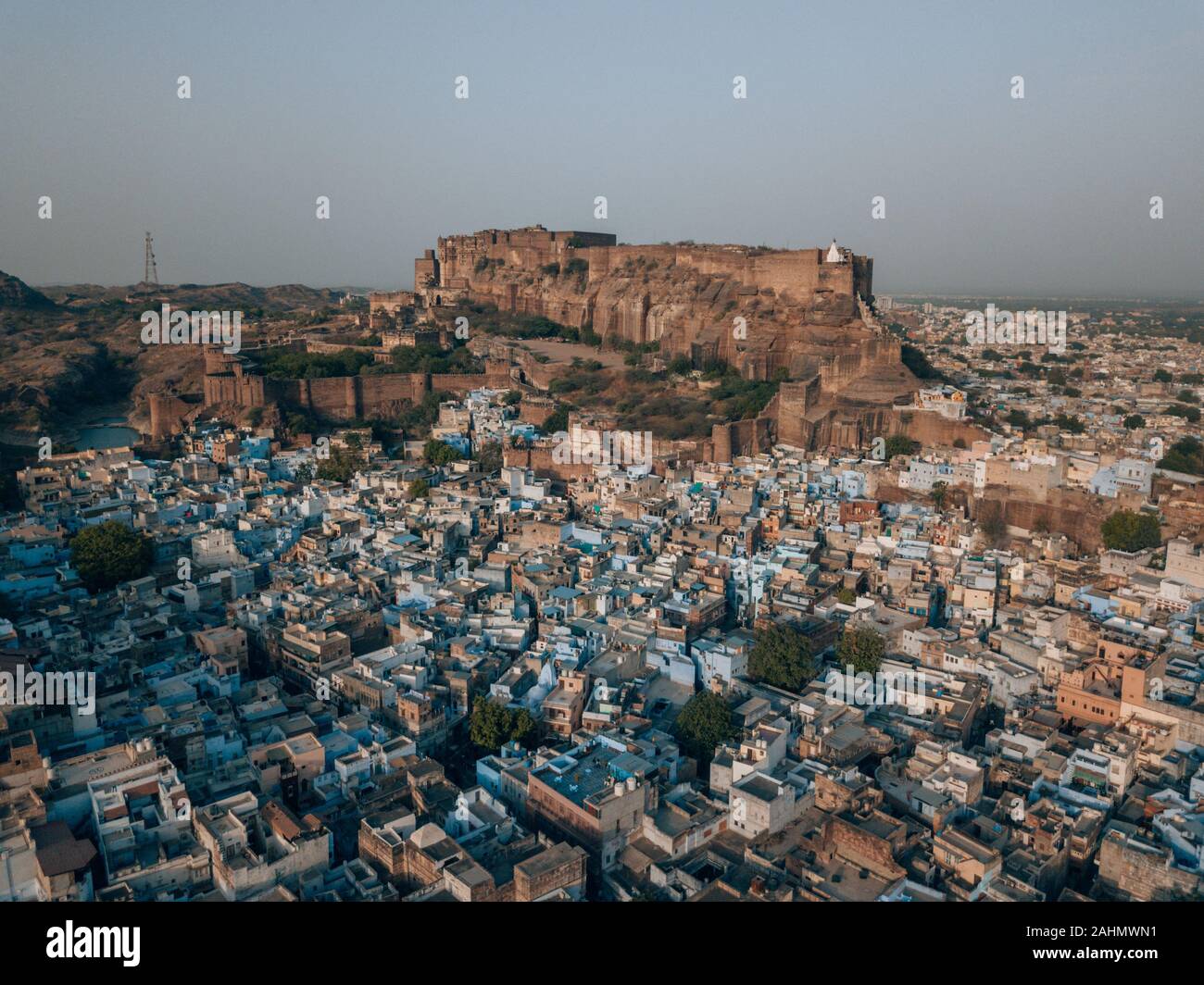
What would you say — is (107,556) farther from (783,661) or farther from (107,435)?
(107,435)

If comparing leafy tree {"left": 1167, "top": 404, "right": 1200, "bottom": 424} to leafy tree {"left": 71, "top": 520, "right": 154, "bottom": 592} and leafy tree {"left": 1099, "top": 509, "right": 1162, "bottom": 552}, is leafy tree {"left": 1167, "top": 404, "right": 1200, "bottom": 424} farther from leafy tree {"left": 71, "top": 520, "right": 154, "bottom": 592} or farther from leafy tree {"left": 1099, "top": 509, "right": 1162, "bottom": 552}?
leafy tree {"left": 71, "top": 520, "right": 154, "bottom": 592}

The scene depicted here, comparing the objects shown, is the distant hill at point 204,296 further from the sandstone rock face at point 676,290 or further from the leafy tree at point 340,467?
the leafy tree at point 340,467

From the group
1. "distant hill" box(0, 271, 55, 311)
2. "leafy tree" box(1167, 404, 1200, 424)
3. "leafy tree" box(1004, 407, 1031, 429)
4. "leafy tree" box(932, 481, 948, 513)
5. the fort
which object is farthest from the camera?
"distant hill" box(0, 271, 55, 311)

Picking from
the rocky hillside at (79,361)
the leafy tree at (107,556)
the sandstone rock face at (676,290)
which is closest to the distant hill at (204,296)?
the rocky hillside at (79,361)

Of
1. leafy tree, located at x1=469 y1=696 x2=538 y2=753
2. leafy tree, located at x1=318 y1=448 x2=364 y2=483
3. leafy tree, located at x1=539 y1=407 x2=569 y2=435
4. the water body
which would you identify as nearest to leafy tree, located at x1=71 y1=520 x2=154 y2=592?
leafy tree, located at x1=318 y1=448 x2=364 y2=483
